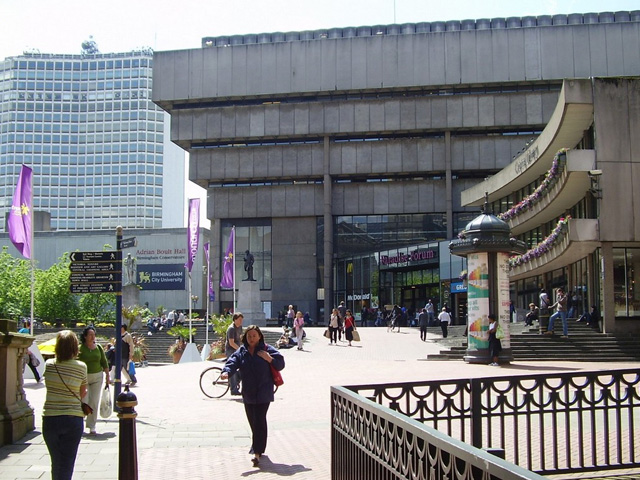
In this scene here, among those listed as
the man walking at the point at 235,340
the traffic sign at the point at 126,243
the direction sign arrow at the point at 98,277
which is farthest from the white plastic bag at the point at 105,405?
the man walking at the point at 235,340

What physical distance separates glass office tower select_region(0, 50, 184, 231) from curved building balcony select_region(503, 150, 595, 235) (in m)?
95.4

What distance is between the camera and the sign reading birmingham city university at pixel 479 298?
2286cm

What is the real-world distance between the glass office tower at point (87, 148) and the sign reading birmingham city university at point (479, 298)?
11305 cm

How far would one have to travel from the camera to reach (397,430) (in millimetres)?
4992

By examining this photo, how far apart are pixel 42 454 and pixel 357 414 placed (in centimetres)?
503

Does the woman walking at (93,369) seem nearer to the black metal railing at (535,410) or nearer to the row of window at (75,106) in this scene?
the black metal railing at (535,410)

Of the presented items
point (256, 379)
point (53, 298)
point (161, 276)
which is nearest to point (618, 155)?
point (256, 379)

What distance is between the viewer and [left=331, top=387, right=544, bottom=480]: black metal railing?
3.58m

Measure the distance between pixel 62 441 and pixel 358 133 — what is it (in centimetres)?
5788

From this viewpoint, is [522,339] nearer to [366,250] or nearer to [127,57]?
[366,250]

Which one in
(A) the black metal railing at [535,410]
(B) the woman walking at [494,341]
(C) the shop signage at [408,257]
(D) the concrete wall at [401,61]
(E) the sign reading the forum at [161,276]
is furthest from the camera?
(E) the sign reading the forum at [161,276]

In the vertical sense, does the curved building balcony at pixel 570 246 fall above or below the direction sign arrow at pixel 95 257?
above

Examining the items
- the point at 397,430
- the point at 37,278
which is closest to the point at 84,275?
the point at 397,430

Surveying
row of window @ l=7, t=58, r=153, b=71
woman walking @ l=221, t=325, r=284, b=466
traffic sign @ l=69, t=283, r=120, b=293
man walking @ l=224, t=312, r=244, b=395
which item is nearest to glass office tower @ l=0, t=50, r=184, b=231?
row of window @ l=7, t=58, r=153, b=71
